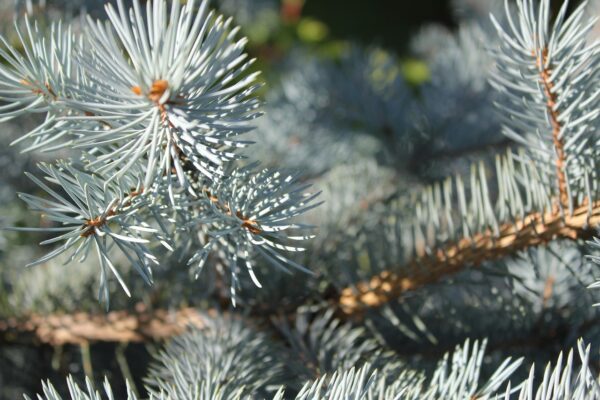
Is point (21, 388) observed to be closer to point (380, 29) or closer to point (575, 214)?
point (575, 214)

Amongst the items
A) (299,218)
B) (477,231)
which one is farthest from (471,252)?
(299,218)

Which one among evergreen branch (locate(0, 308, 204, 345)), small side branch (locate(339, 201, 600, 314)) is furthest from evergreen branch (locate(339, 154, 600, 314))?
evergreen branch (locate(0, 308, 204, 345))

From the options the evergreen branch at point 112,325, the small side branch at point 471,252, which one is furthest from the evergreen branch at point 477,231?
the evergreen branch at point 112,325

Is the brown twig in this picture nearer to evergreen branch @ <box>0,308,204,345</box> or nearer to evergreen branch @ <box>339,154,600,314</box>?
evergreen branch @ <box>339,154,600,314</box>

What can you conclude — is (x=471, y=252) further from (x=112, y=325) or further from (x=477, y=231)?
(x=112, y=325)

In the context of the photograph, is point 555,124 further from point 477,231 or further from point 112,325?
point 112,325

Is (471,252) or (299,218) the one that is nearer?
(471,252)

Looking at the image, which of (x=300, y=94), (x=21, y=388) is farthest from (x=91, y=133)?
(x=300, y=94)
